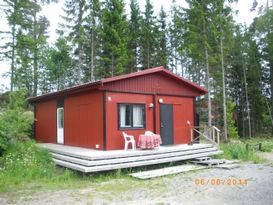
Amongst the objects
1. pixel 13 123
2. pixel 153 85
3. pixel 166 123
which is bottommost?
pixel 166 123

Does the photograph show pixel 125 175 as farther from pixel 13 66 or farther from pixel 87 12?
pixel 87 12

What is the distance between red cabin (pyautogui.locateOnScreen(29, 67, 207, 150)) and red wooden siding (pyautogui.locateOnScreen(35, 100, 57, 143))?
46mm

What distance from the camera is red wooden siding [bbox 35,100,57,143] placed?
48.7 ft

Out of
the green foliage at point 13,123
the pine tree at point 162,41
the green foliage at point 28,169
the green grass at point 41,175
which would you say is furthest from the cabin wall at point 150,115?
the pine tree at point 162,41

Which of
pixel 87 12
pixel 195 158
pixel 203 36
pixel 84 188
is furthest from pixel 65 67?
pixel 84 188

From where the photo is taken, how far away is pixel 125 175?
9328 mm

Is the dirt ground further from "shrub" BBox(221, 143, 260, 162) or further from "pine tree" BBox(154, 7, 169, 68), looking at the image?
"pine tree" BBox(154, 7, 169, 68)

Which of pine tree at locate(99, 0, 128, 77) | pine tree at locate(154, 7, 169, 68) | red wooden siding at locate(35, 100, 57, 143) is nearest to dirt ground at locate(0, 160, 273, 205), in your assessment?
red wooden siding at locate(35, 100, 57, 143)

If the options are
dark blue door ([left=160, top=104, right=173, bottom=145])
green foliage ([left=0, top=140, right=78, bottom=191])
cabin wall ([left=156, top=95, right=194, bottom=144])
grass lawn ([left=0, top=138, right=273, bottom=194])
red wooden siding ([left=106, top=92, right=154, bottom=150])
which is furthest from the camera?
cabin wall ([left=156, top=95, right=194, bottom=144])

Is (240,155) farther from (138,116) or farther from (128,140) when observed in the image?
(128,140)

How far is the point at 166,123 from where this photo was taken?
13070 millimetres

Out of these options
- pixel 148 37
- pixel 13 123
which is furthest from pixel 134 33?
pixel 13 123

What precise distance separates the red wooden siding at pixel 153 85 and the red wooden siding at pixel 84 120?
0.83 meters

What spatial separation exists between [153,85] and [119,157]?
4.03 meters
